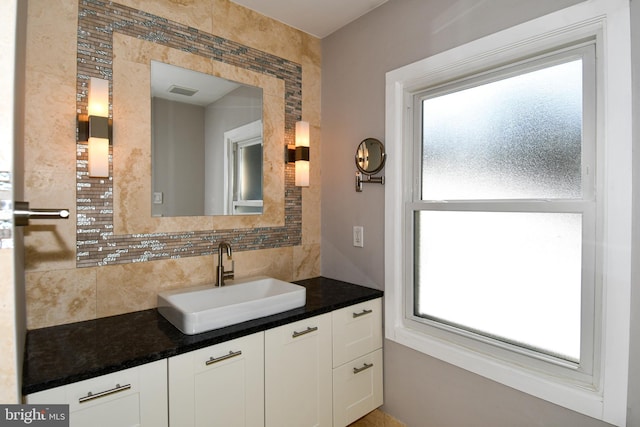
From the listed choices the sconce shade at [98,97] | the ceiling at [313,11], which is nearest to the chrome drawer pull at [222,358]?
the sconce shade at [98,97]

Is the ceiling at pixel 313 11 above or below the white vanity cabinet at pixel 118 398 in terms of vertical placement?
above

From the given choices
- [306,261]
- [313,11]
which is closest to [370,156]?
[306,261]

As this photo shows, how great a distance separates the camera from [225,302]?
1.84 meters

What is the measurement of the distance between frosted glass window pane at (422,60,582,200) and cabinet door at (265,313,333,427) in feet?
3.32

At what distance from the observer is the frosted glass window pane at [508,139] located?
1.42 metres

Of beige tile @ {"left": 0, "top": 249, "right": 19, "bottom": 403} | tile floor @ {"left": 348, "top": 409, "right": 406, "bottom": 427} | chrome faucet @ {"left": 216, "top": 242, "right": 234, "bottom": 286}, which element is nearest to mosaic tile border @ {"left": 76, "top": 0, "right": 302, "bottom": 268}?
chrome faucet @ {"left": 216, "top": 242, "right": 234, "bottom": 286}

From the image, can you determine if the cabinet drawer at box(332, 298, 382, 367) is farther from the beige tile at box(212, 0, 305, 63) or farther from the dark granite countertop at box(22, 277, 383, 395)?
the beige tile at box(212, 0, 305, 63)

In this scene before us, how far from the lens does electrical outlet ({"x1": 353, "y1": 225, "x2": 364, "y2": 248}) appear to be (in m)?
2.22

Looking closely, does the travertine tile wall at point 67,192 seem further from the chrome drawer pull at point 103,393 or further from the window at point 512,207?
the window at point 512,207

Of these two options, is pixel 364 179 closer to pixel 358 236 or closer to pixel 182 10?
pixel 358 236

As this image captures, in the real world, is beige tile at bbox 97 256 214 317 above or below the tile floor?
above

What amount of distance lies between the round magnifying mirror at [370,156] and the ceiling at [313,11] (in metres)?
0.82

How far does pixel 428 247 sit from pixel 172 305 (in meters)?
1.37

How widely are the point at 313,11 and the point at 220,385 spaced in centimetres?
216
